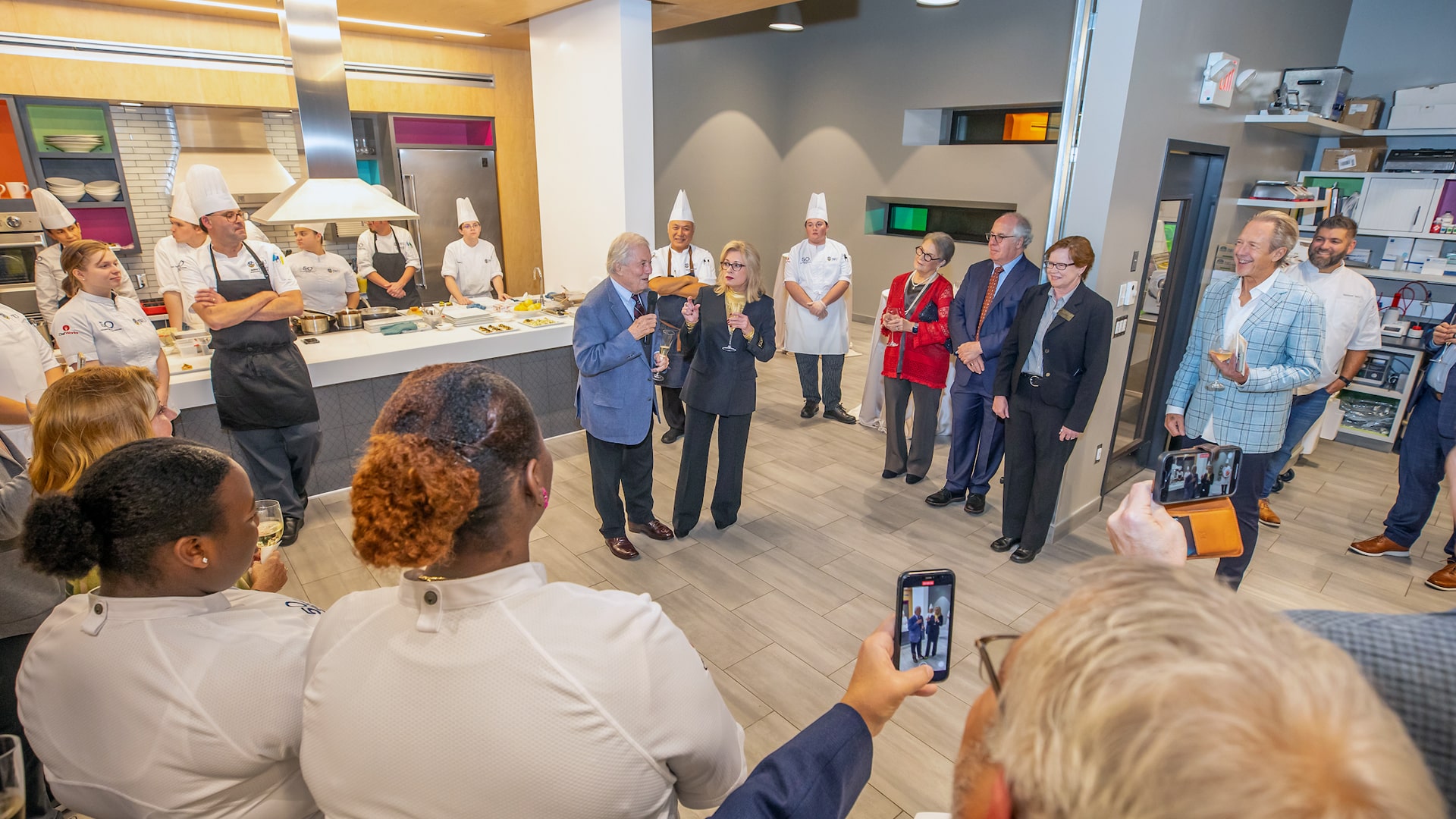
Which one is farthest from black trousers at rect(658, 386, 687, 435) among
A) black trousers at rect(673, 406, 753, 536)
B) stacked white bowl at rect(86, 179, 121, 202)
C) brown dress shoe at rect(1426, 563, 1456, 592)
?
stacked white bowl at rect(86, 179, 121, 202)

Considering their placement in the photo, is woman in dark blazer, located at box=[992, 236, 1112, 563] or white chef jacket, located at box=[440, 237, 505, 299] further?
white chef jacket, located at box=[440, 237, 505, 299]

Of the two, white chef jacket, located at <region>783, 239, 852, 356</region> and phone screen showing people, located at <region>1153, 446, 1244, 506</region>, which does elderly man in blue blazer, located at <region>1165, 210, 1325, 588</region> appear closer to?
phone screen showing people, located at <region>1153, 446, 1244, 506</region>

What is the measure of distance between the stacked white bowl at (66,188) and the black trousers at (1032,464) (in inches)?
268

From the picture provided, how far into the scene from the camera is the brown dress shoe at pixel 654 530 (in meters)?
3.74

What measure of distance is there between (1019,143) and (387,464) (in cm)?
746

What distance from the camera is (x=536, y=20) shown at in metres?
5.50

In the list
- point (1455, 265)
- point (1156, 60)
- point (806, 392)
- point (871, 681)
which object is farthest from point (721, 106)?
point (871, 681)

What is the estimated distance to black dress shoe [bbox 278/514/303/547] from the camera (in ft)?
12.0

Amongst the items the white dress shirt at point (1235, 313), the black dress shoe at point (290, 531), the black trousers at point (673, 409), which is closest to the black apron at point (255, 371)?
the black dress shoe at point (290, 531)

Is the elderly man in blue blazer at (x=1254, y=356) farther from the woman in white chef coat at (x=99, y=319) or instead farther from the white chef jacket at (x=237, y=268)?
the woman in white chef coat at (x=99, y=319)

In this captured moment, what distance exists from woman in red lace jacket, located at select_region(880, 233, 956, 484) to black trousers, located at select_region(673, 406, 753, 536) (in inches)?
48.3

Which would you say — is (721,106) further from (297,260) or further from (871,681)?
(871,681)

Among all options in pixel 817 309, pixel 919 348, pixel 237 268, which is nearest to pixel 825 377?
pixel 817 309

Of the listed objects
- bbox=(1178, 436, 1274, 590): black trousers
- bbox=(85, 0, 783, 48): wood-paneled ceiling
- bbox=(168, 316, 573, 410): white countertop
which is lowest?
bbox=(1178, 436, 1274, 590): black trousers
